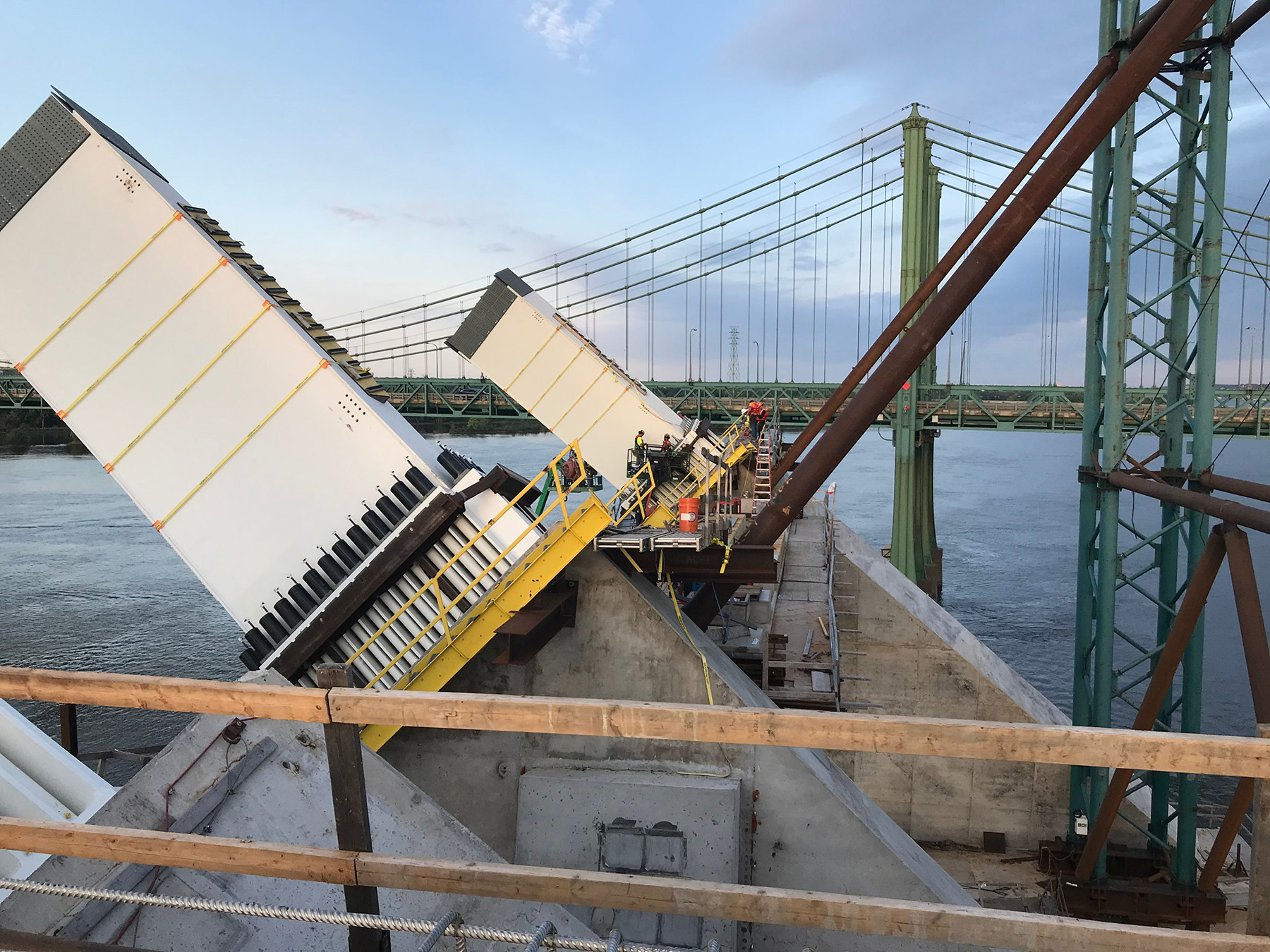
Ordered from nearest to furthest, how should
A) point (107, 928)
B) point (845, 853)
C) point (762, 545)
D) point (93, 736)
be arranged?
1. point (107, 928)
2. point (845, 853)
3. point (762, 545)
4. point (93, 736)

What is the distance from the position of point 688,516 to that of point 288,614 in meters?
4.76

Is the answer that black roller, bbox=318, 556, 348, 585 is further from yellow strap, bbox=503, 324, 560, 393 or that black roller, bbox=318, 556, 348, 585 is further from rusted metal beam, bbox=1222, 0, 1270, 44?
rusted metal beam, bbox=1222, 0, 1270, 44

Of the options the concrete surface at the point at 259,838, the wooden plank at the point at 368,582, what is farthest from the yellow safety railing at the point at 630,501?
the concrete surface at the point at 259,838

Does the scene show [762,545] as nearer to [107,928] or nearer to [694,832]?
[694,832]

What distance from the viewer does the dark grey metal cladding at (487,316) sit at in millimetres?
18438

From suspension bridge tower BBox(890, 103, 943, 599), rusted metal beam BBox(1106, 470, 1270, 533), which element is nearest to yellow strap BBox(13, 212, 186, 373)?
rusted metal beam BBox(1106, 470, 1270, 533)

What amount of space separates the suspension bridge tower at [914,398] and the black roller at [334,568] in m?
25.7

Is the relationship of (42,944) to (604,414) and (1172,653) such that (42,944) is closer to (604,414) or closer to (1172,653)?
(1172,653)

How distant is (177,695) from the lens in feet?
10.1

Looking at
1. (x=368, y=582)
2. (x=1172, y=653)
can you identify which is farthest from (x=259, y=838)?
(x=1172, y=653)

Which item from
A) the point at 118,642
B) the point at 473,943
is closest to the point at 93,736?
the point at 118,642

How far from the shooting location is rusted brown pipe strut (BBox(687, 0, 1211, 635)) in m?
8.21

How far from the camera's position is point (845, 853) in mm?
7949

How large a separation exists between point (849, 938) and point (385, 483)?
6635mm
